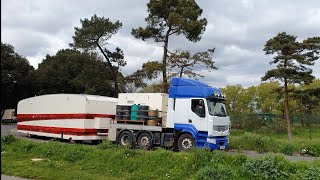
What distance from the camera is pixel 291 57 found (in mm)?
36594

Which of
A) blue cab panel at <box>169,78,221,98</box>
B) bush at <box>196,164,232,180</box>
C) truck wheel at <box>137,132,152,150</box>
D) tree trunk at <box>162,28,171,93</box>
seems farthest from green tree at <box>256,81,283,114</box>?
bush at <box>196,164,232,180</box>

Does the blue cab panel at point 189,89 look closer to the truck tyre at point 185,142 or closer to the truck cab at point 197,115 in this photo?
the truck cab at point 197,115

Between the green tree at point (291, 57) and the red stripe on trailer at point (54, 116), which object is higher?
the green tree at point (291, 57)

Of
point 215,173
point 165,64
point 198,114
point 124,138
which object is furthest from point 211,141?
point 165,64

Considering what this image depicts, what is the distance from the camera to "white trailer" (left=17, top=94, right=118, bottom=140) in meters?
23.7

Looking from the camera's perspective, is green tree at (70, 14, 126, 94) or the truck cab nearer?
the truck cab

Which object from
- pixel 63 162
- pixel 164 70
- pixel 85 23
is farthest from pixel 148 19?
pixel 63 162

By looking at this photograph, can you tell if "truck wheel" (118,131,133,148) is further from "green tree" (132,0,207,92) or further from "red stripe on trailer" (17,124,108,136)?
"green tree" (132,0,207,92)

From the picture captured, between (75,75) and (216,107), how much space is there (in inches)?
1652

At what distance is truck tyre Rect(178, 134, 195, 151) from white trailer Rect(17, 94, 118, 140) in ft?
19.6

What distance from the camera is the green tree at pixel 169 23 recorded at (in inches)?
1475

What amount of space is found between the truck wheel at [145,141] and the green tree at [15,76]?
40.3m

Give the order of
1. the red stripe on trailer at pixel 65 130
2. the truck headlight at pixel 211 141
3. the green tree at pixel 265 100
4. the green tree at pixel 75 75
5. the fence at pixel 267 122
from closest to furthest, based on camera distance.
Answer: the truck headlight at pixel 211 141
the red stripe on trailer at pixel 65 130
the fence at pixel 267 122
the green tree at pixel 75 75
the green tree at pixel 265 100

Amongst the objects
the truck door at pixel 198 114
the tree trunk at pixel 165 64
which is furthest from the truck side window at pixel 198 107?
the tree trunk at pixel 165 64
